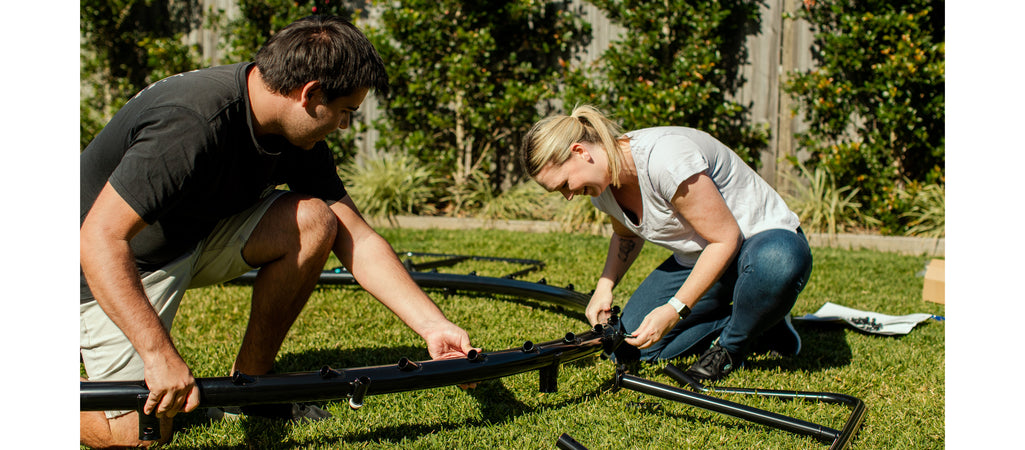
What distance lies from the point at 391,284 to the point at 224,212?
598 mm

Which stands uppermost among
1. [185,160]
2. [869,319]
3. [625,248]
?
[185,160]

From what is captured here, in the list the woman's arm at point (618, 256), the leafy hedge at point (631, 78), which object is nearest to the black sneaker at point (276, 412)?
the woman's arm at point (618, 256)

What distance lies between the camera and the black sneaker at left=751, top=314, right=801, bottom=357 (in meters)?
3.05

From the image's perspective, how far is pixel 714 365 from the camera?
2803mm

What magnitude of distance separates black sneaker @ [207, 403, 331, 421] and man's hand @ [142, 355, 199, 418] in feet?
1.92

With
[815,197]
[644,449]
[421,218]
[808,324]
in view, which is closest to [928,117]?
[815,197]

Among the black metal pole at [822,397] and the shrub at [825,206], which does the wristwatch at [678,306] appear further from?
the shrub at [825,206]

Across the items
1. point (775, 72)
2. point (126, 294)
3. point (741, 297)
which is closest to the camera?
point (126, 294)

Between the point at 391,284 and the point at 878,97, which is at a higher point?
the point at 878,97

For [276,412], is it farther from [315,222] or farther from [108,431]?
[315,222]

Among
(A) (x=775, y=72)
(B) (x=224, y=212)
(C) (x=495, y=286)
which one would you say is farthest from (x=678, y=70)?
(B) (x=224, y=212)

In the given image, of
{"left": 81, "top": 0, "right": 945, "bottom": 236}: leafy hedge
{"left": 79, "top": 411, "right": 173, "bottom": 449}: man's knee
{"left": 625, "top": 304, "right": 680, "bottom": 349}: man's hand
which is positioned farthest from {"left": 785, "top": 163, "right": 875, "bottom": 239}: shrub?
Result: {"left": 79, "top": 411, "right": 173, "bottom": 449}: man's knee

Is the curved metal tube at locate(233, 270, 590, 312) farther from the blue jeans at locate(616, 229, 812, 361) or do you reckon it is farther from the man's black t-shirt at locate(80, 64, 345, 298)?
the man's black t-shirt at locate(80, 64, 345, 298)

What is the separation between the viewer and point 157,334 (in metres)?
1.74
